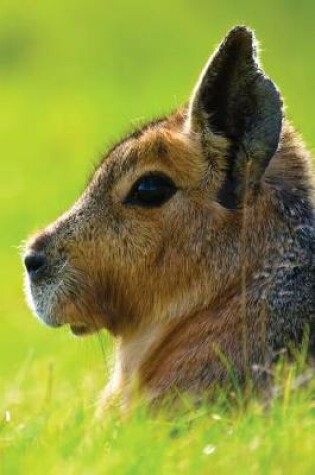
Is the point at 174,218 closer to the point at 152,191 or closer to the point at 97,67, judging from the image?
the point at 152,191

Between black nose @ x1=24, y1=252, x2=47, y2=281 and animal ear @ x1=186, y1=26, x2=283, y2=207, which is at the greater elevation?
animal ear @ x1=186, y1=26, x2=283, y2=207

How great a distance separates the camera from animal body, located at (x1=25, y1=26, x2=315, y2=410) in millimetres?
6914

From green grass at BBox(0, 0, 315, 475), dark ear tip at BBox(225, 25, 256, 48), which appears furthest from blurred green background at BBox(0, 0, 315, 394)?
dark ear tip at BBox(225, 25, 256, 48)

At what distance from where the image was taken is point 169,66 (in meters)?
39.8

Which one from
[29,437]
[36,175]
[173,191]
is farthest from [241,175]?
[36,175]

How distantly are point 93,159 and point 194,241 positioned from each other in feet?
4.93

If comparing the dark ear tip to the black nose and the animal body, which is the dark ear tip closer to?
the animal body

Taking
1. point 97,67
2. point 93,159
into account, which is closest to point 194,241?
point 93,159

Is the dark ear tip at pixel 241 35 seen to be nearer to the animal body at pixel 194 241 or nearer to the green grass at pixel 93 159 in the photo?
the animal body at pixel 194 241

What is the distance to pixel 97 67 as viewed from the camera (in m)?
40.3

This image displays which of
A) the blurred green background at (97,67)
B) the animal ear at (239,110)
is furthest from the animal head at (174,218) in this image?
the blurred green background at (97,67)

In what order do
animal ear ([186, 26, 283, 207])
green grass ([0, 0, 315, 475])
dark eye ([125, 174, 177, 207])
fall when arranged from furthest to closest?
dark eye ([125, 174, 177, 207]), animal ear ([186, 26, 283, 207]), green grass ([0, 0, 315, 475])

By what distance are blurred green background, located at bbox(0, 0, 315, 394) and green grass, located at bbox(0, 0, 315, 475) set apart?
41 mm

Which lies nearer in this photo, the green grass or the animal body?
the green grass
